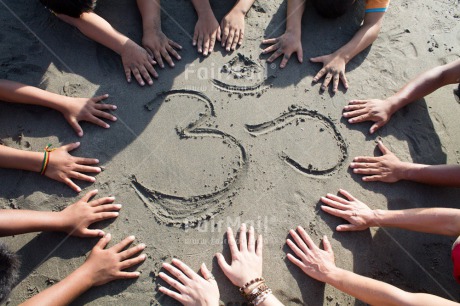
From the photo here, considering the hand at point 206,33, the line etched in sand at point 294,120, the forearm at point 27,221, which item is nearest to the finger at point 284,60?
the line etched in sand at point 294,120

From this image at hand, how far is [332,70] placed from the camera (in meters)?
2.90

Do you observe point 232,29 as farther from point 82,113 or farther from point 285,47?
point 82,113

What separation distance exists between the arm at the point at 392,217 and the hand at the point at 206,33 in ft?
4.77

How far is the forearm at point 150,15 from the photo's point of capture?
9.57 feet

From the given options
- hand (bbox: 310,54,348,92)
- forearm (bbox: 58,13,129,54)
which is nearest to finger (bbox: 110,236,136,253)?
forearm (bbox: 58,13,129,54)

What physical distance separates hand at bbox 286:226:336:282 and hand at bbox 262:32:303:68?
1323 mm

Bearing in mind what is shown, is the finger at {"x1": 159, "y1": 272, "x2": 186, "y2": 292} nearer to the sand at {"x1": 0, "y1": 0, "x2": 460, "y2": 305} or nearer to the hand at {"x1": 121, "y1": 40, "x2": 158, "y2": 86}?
the sand at {"x1": 0, "y1": 0, "x2": 460, "y2": 305}

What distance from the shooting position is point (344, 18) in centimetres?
319

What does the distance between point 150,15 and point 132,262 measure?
1.87m

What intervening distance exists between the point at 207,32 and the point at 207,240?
1.61 metres

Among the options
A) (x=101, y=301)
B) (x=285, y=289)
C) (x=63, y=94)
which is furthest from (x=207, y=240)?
(x=63, y=94)

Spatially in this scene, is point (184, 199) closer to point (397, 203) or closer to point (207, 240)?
point (207, 240)

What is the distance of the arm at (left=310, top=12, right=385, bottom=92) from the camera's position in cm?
289

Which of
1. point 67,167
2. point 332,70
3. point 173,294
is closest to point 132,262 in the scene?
point 173,294
